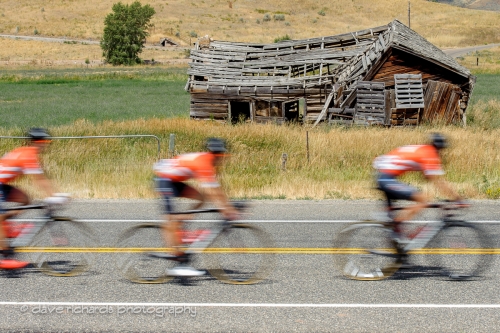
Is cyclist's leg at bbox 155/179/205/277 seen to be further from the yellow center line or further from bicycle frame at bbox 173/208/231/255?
the yellow center line

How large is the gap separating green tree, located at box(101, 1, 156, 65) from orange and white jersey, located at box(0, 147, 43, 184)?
78.4 metres

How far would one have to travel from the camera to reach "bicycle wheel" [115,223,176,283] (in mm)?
7613

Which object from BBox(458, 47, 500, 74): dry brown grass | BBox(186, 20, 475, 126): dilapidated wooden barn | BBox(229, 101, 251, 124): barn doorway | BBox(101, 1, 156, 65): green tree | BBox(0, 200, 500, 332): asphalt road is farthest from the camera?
BBox(101, 1, 156, 65): green tree

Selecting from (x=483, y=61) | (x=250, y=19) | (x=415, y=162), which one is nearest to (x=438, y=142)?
(x=415, y=162)

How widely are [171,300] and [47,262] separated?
194 centimetres

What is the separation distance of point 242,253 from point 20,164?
268 centimetres

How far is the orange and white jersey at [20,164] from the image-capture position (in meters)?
7.47

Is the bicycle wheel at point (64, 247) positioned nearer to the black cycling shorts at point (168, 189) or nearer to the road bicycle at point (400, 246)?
the black cycling shorts at point (168, 189)

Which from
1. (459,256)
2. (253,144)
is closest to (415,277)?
(459,256)

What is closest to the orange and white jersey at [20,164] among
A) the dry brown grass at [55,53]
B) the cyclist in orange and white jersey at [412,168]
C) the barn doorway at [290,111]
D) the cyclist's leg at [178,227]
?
the cyclist's leg at [178,227]

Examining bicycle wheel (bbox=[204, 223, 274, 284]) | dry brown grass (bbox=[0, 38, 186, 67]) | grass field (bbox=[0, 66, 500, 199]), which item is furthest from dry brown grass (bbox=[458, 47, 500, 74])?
bicycle wheel (bbox=[204, 223, 274, 284])

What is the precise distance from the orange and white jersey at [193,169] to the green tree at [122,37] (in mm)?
79125

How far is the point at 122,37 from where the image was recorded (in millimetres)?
84312

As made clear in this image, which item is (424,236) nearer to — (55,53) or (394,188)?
(394,188)
